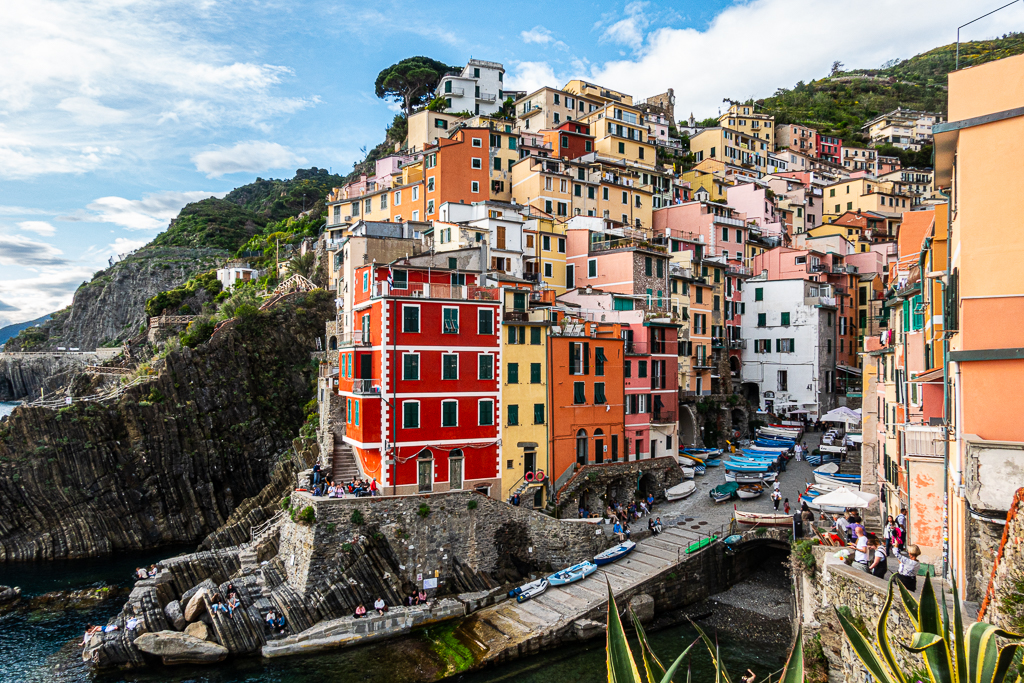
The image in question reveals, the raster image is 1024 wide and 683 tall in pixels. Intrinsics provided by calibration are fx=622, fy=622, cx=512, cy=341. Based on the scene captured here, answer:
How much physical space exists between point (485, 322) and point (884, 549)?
2187 cm

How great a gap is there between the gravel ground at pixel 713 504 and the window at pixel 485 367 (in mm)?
13474

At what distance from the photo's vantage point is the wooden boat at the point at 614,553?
32469 mm

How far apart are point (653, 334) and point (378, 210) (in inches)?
1361

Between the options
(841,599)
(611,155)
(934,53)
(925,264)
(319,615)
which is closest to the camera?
(841,599)

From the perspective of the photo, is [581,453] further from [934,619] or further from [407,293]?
[934,619]

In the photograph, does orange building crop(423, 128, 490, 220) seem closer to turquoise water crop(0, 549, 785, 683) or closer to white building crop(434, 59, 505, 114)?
white building crop(434, 59, 505, 114)

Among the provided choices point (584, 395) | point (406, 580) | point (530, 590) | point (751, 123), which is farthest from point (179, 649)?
point (751, 123)

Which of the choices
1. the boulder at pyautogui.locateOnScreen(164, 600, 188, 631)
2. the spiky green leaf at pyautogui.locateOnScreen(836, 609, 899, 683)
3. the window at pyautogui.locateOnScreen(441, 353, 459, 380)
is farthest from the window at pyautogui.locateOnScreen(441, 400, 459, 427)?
the spiky green leaf at pyautogui.locateOnScreen(836, 609, 899, 683)

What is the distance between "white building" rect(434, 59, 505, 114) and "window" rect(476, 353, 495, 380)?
5729 cm

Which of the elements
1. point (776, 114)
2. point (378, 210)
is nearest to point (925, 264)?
point (378, 210)

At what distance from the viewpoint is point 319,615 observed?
28.7 meters

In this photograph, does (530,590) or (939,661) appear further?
(530,590)

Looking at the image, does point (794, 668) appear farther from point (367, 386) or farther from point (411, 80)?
point (411, 80)

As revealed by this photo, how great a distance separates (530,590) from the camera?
30500 millimetres
